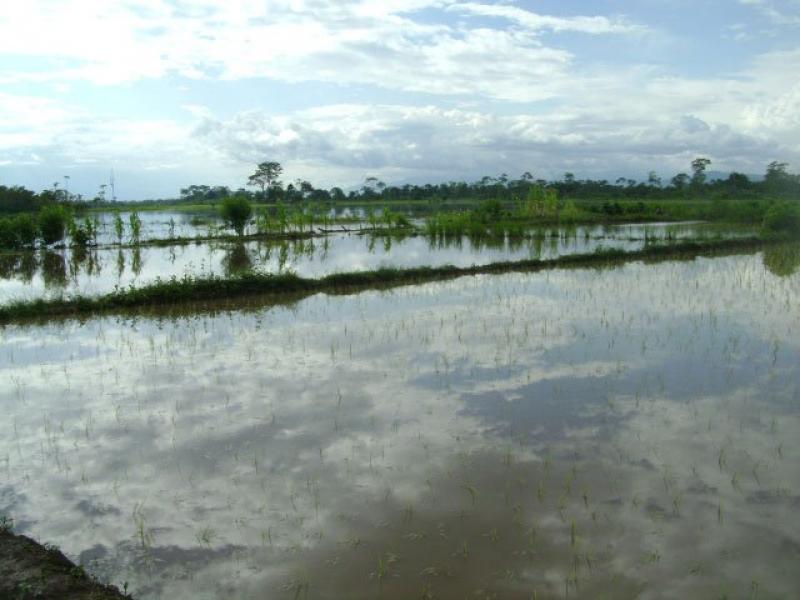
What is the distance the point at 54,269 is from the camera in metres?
15.7

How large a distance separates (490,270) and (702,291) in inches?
173

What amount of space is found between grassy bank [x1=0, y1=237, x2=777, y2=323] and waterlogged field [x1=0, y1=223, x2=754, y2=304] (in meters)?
0.88

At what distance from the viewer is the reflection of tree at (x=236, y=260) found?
14516 millimetres

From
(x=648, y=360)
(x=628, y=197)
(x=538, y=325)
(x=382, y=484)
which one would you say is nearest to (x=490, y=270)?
(x=538, y=325)

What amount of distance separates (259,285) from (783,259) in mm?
11676

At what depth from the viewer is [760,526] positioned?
3891 millimetres

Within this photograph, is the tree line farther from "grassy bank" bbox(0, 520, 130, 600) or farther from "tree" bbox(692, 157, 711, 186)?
"grassy bank" bbox(0, 520, 130, 600)

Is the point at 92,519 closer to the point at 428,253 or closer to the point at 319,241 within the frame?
the point at 428,253

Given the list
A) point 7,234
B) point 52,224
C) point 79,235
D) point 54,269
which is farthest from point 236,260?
point 7,234

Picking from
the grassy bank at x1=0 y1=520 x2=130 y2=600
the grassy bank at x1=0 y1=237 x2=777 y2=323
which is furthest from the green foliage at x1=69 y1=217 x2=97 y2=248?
the grassy bank at x1=0 y1=520 x2=130 y2=600

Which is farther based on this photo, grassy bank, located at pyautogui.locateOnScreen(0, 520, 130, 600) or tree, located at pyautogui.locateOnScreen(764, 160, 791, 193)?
tree, located at pyautogui.locateOnScreen(764, 160, 791, 193)

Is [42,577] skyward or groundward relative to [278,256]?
groundward

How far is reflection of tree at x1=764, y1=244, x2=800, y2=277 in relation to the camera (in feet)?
42.6

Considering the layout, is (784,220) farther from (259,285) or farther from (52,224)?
(52,224)
